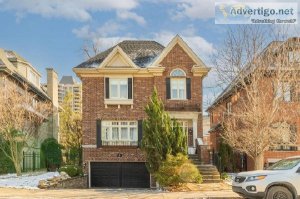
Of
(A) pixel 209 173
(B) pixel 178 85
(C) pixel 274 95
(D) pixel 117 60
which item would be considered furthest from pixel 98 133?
(C) pixel 274 95

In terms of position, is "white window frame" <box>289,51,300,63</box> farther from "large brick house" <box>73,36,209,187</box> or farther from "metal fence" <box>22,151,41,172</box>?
"metal fence" <box>22,151,41,172</box>

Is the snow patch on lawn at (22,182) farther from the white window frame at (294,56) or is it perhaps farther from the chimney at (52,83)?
the chimney at (52,83)

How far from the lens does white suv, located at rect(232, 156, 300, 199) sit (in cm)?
1645

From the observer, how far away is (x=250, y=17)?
2667 cm

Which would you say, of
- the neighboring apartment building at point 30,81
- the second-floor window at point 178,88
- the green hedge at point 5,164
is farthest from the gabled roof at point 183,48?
the green hedge at point 5,164

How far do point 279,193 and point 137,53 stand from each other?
63.7 ft

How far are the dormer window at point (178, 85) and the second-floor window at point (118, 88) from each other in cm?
249

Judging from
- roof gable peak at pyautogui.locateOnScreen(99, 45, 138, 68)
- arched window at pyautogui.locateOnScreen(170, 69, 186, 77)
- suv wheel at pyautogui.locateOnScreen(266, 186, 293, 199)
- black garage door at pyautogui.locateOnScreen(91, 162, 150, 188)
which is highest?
roof gable peak at pyautogui.locateOnScreen(99, 45, 138, 68)

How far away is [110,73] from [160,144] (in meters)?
8.82

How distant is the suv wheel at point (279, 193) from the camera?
1647 centimetres

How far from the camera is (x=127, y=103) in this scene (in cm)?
3225

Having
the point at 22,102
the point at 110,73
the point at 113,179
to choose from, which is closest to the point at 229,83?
the point at 110,73

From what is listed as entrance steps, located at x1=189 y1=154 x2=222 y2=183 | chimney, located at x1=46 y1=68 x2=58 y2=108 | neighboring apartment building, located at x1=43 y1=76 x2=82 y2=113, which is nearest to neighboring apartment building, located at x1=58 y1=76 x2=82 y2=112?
neighboring apartment building, located at x1=43 y1=76 x2=82 y2=113

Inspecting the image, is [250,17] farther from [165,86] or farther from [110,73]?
[110,73]
